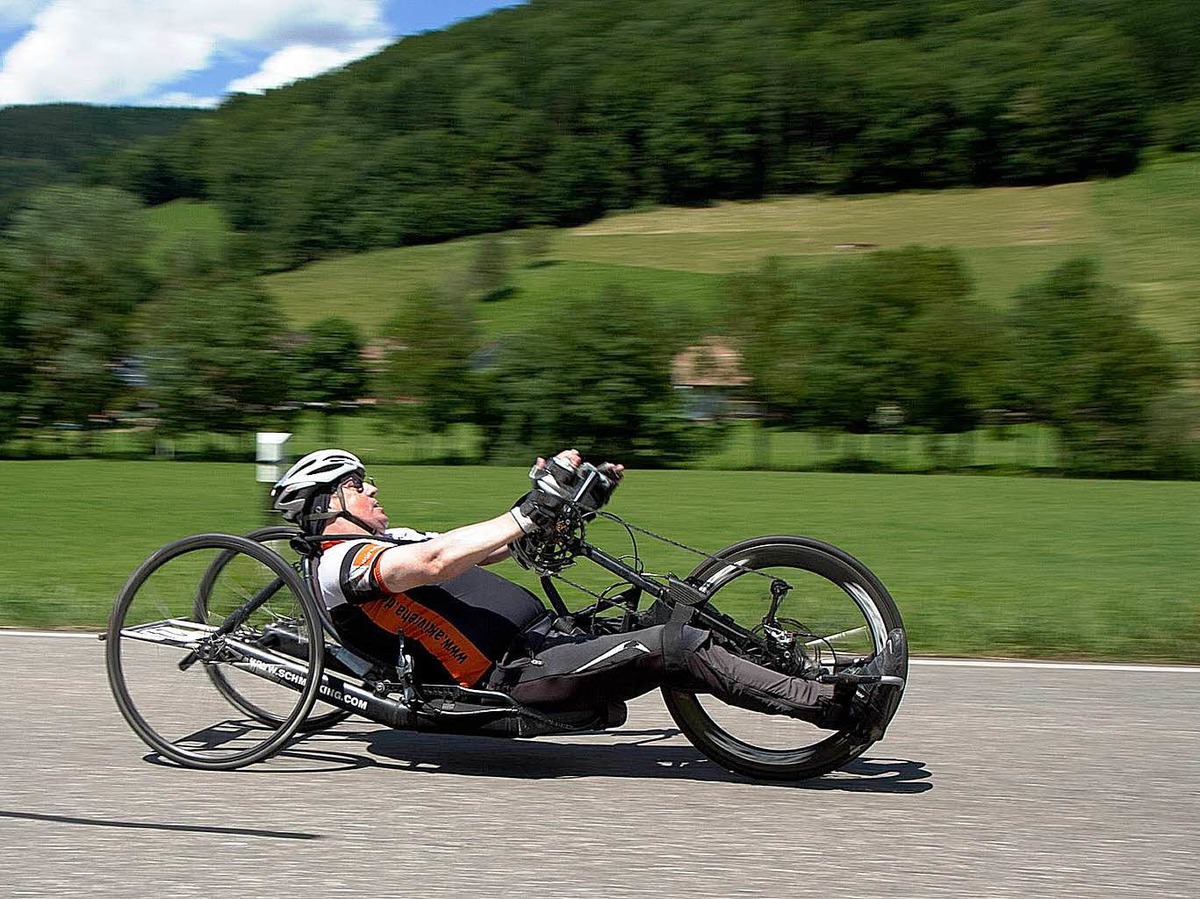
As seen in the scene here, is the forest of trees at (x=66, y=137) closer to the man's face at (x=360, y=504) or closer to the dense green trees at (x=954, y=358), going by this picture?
the dense green trees at (x=954, y=358)

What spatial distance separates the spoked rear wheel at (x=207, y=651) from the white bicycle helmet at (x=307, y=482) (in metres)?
0.20

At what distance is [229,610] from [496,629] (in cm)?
119

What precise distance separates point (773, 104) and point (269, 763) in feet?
301

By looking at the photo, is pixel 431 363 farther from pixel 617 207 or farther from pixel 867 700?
pixel 617 207

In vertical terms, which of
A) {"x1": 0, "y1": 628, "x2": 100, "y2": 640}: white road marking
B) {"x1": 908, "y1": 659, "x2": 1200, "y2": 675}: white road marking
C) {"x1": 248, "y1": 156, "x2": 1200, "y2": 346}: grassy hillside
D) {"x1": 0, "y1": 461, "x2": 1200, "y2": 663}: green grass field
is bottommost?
{"x1": 908, "y1": 659, "x2": 1200, "y2": 675}: white road marking

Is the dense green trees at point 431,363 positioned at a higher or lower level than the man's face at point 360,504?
higher

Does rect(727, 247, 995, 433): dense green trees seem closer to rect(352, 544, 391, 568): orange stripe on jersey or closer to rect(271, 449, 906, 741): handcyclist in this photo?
rect(271, 449, 906, 741): handcyclist

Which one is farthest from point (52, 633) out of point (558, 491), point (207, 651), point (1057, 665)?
point (1057, 665)

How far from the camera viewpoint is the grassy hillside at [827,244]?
59250 millimetres

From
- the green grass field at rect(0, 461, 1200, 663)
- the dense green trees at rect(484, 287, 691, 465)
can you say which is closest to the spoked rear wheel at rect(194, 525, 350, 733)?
the green grass field at rect(0, 461, 1200, 663)

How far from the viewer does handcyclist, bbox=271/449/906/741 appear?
4.63 m

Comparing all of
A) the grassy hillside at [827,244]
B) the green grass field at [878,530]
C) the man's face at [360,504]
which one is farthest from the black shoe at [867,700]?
the grassy hillside at [827,244]

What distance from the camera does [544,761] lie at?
5164mm

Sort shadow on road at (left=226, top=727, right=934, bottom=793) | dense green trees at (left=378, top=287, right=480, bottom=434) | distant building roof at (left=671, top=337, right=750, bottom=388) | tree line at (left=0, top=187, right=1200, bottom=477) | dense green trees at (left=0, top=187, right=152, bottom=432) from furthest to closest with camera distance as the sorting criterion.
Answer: dense green trees at (left=0, top=187, right=152, bottom=432) → dense green trees at (left=378, top=287, right=480, bottom=434) → distant building roof at (left=671, top=337, right=750, bottom=388) → tree line at (left=0, top=187, right=1200, bottom=477) → shadow on road at (left=226, top=727, right=934, bottom=793)
